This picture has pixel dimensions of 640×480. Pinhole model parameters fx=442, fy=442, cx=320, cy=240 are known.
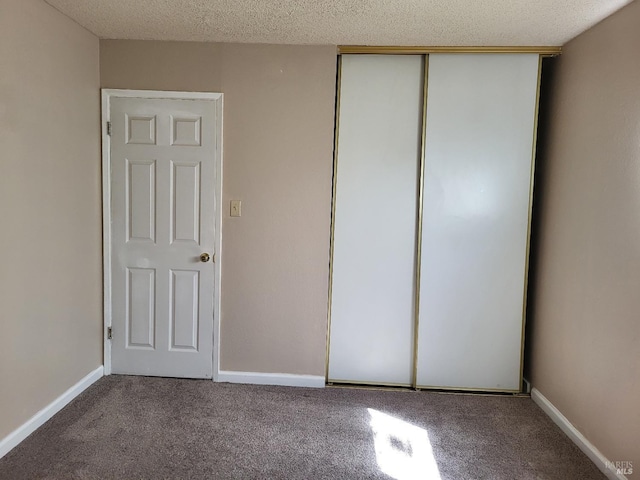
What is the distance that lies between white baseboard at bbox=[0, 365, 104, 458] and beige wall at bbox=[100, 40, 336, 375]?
36.0 inches

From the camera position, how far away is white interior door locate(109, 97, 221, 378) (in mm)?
3090

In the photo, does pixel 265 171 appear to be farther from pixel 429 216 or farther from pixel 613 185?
pixel 613 185

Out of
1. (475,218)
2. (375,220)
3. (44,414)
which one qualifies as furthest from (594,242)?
(44,414)

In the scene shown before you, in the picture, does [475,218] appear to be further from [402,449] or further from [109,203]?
[109,203]

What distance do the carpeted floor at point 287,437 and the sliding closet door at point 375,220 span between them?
0.28 m

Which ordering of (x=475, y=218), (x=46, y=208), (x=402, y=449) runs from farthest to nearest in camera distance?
(x=475, y=218) < (x=46, y=208) < (x=402, y=449)

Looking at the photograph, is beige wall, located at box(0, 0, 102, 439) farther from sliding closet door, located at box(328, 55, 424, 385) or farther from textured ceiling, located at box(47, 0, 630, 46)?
sliding closet door, located at box(328, 55, 424, 385)

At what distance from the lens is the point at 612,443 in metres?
2.21

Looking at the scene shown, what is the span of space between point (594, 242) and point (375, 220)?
4.36ft

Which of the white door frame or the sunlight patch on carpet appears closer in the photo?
the sunlight patch on carpet

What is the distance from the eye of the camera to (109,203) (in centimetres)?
313

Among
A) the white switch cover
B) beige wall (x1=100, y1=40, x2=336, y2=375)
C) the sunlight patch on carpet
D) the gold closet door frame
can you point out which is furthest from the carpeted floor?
the white switch cover

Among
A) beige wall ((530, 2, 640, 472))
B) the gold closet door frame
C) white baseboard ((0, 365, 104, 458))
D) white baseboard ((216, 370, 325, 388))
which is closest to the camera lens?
beige wall ((530, 2, 640, 472))

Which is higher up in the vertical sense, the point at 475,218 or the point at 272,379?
the point at 475,218
